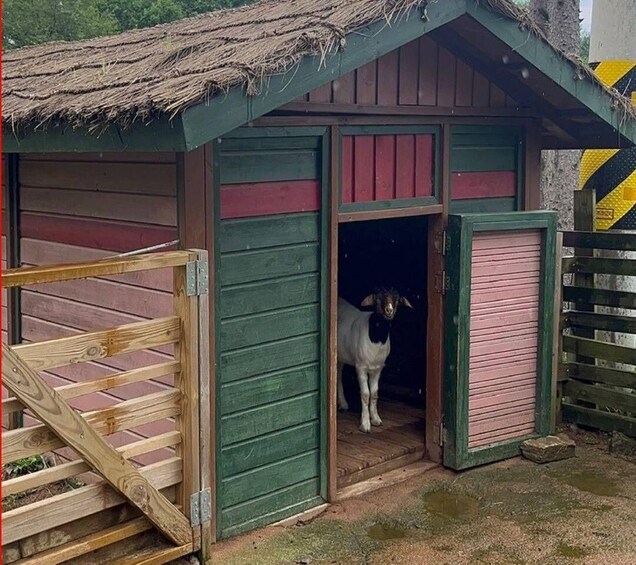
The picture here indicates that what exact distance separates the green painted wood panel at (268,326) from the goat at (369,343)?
1.72 metres

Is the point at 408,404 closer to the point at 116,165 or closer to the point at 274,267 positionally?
the point at 274,267

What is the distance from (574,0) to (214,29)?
6.08 meters

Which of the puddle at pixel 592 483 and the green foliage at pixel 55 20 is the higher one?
the green foliage at pixel 55 20

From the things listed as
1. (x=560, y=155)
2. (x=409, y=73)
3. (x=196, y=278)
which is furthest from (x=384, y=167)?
(x=560, y=155)

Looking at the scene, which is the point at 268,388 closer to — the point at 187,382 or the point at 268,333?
the point at 268,333

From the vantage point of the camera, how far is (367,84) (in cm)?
552

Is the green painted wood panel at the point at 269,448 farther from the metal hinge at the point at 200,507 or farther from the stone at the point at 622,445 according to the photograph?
the stone at the point at 622,445

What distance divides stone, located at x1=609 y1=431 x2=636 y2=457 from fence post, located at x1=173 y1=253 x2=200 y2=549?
12.8 ft

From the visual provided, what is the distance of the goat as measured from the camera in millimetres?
7031

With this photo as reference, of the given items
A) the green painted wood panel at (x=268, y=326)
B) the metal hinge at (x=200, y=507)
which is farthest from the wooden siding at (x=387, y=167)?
the metal hinge at (x=200, y=507)

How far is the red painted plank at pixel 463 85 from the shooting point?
242 inches

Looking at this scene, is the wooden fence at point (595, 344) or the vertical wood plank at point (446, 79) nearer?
the vertical wood plank at point (446, 79)

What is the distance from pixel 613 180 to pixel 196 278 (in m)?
4.16

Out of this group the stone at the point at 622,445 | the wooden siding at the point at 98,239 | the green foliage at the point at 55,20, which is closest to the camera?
the wooden siding at the point at 98,239
